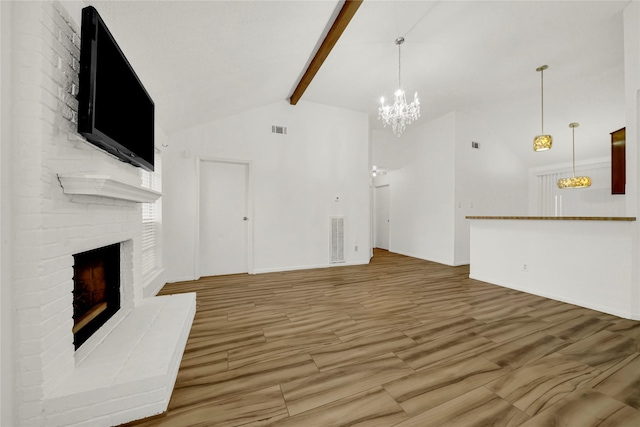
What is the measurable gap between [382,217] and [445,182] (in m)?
2.64

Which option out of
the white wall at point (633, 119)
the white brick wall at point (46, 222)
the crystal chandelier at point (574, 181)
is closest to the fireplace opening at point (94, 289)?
the white brick wall at point (46, 222)

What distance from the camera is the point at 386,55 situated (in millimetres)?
3609

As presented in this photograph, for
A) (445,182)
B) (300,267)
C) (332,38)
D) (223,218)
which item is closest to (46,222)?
(332,38)

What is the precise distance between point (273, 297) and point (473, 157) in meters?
5.52

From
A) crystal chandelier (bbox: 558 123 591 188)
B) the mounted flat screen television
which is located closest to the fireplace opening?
the mounted flat screen television

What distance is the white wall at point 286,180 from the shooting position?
159 inches

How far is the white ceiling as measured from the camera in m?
2.14

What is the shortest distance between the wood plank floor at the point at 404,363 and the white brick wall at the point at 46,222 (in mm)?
418

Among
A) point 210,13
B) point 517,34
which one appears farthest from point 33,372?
point 517,34

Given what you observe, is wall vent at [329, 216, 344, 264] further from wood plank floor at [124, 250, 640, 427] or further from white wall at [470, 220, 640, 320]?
white wall at [470, 220, 640, 320]

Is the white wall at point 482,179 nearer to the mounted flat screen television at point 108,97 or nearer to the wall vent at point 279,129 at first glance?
the wall vent at point 279,129

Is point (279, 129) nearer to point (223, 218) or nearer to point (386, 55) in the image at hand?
point (223, 218)

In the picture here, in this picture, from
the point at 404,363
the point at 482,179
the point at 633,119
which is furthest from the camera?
the point at 482,179

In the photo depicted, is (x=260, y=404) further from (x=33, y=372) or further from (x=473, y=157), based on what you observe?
(x=473, y=157)
